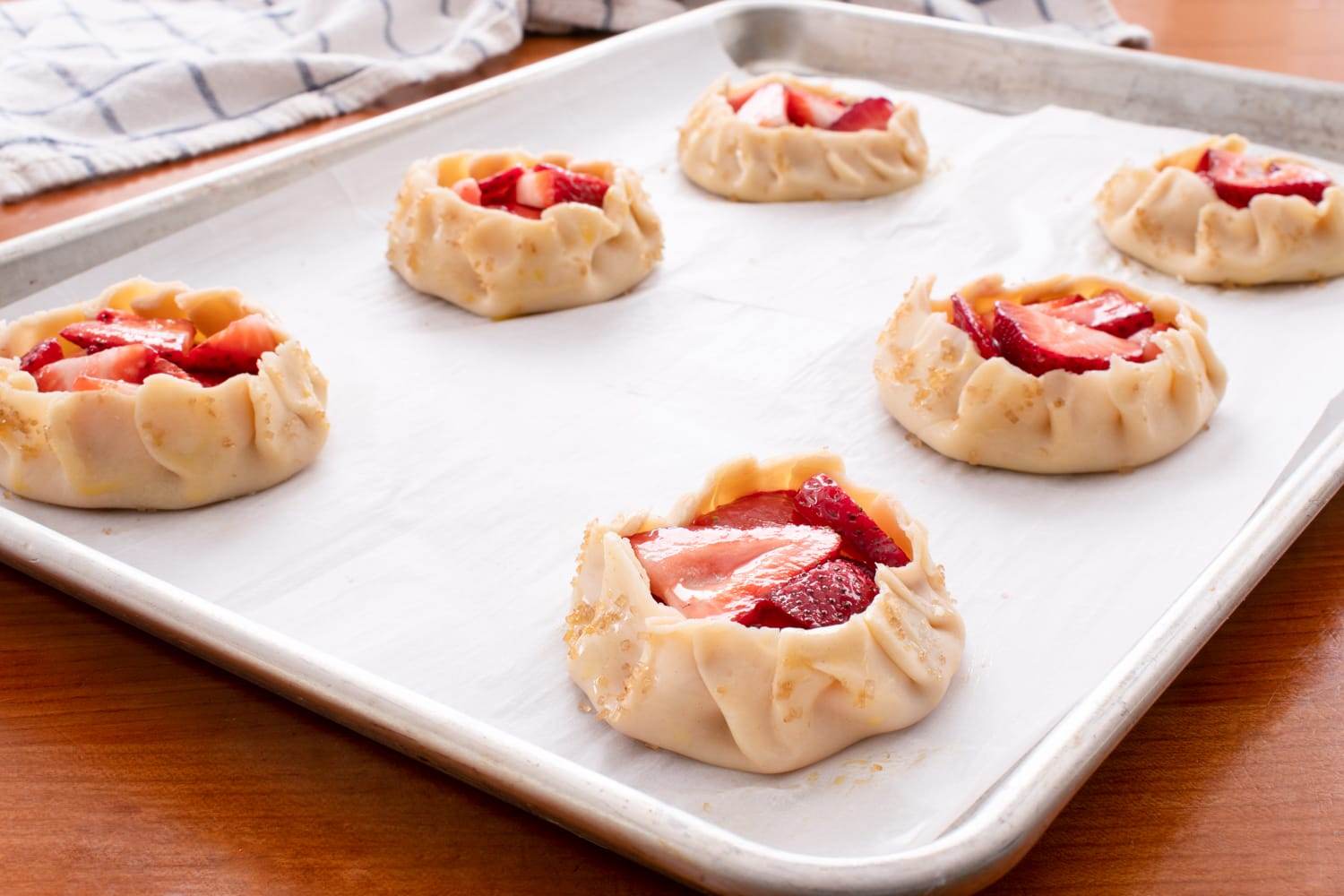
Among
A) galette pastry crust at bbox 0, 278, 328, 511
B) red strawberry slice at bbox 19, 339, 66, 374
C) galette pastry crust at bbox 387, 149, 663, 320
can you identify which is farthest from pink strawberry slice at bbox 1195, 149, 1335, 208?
red strawberry slice at bbox 19, 339, 66, 374

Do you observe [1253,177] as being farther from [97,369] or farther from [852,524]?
[97,369]

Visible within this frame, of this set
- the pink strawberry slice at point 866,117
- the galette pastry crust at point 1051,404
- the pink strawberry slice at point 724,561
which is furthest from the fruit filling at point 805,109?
the pink strawberry slice at point 724,561

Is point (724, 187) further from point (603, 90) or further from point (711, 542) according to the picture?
point (711, 542)

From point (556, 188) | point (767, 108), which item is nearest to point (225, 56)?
point (556, 188)

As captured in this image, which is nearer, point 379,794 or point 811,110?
point 379,794

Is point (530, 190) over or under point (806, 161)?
over
